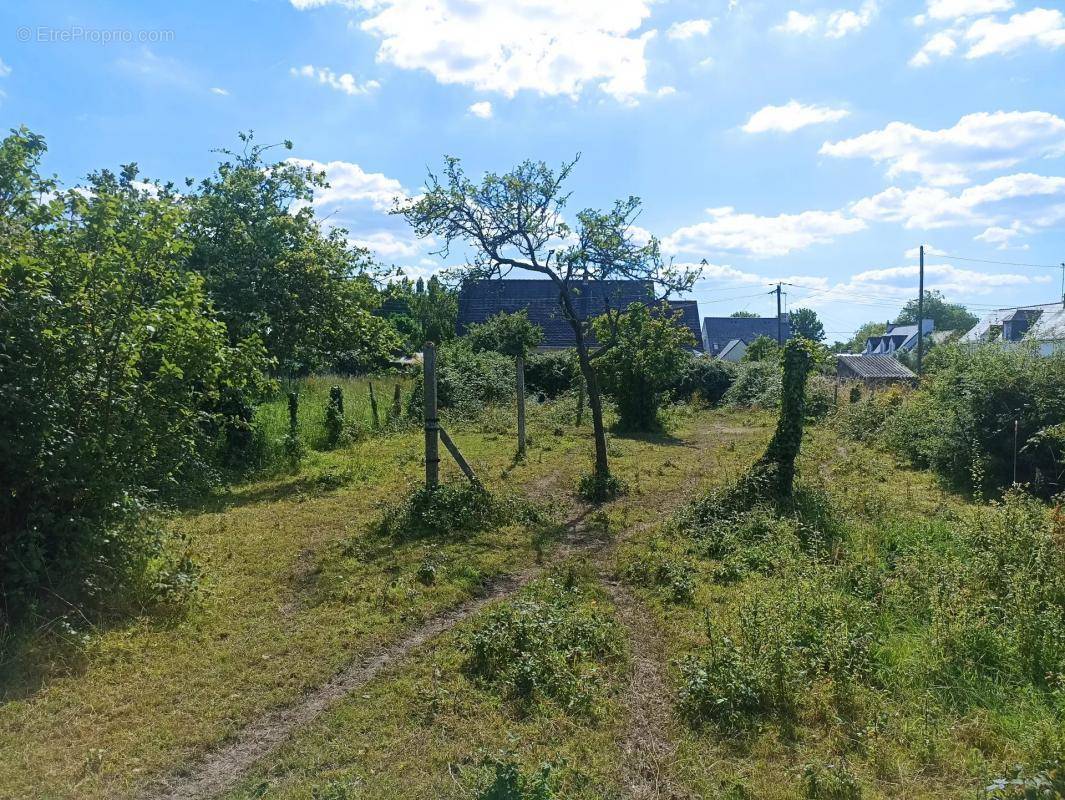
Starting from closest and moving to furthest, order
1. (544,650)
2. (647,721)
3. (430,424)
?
(647,721) < (544,650) < (430,424)

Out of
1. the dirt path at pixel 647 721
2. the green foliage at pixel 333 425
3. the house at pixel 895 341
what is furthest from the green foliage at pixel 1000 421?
the house at pixel 895 341

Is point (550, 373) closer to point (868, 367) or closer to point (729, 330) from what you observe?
point (868, 367)

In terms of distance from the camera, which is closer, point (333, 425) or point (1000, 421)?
point (1000, 421)

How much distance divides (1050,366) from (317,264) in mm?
12595

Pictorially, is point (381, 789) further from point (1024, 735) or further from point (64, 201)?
point (64, 201)

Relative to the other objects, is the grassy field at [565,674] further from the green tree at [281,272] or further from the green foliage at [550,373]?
the green foliage at [550,373]

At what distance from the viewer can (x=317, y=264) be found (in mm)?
12305

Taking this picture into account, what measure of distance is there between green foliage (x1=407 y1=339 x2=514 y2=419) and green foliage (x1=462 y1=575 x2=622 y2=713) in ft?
42.9

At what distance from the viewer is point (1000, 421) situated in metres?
10.8

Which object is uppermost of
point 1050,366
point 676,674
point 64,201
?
Result: point 64,201

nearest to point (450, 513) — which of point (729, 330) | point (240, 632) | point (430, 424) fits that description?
point (430, 424)

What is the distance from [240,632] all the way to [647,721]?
3.36m

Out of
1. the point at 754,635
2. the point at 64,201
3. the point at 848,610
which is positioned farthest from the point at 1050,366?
the point at 64,201

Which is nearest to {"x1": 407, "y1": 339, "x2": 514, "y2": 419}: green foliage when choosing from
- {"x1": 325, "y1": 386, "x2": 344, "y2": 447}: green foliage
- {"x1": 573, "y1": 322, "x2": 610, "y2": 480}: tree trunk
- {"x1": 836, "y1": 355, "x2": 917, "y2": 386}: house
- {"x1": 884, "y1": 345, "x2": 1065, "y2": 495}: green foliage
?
{"x1": 325, "y1": 386, "x2": 344, "y2": 447}: green foliage
